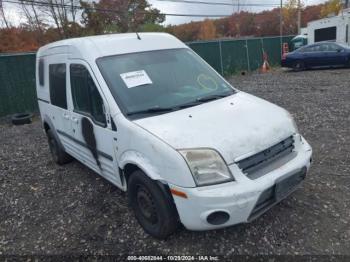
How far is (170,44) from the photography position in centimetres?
374

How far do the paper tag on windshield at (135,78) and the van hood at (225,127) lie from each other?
1.67 feet

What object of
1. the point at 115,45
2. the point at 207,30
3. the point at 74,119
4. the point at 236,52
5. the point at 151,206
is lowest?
the point at 151,206

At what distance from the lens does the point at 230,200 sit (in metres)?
2.33

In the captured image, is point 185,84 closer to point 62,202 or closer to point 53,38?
point 62,202

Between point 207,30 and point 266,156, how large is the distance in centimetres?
5834

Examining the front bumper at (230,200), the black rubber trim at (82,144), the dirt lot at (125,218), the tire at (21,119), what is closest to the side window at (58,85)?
the black rubber trim at (82,144)

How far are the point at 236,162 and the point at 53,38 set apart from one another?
99.8ft

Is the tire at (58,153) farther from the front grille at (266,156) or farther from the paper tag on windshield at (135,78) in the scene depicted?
the front grille at (266,156)

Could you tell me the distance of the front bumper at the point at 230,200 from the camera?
2328 millimetres

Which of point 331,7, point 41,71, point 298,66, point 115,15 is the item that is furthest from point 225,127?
point 331,7

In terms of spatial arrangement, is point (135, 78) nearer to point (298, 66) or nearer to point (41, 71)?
point (41, 71)

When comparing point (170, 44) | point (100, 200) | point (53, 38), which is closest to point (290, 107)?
point (170, 44)

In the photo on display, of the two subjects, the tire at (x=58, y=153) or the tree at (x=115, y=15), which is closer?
the tire at (x=58, y=153)

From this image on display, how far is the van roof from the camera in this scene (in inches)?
129
